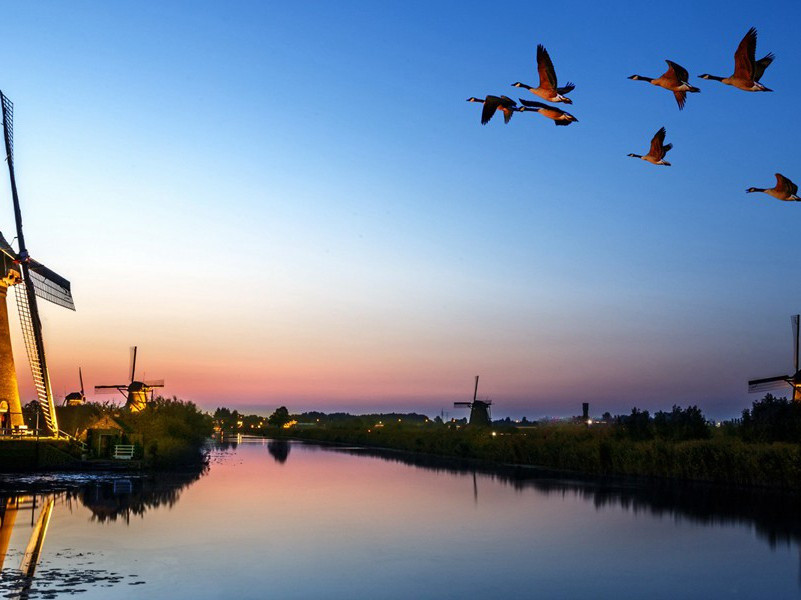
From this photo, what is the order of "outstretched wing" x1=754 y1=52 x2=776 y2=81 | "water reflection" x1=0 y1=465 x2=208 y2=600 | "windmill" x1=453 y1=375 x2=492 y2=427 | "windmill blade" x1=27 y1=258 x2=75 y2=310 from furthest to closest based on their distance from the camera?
1. "windmill" x1=453 y1=375 x2=492 y2=427
2. "windmill blade" x1=27 y1=258 x2=75 y2=310
3. "water reflection" x1=0 y1=465 x2=208 y2=600
4. "outstretched wing" x1=754 y1=52 x2=776 y2=81

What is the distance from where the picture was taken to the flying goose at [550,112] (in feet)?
28.5

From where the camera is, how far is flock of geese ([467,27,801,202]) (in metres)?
8.13

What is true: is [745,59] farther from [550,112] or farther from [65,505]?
[65,505]

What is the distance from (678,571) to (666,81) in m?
10.8

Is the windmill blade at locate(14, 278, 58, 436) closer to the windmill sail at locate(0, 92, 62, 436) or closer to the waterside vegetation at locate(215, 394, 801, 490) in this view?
the windmill sail at locate(0, 92, 62, 436)

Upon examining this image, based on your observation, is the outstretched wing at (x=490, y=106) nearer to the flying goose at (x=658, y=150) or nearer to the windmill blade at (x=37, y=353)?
the flying goose at (x=658, y=150)

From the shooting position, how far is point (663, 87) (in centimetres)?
876

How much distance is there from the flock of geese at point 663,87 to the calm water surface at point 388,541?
777 cm

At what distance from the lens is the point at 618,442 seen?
127ft

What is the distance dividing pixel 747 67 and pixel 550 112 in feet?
6.68

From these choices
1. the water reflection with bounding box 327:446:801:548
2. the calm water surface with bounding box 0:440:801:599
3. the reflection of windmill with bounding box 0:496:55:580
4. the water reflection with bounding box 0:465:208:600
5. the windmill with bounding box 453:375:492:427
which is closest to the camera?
the water reflection with bounding box 0:465:208:600

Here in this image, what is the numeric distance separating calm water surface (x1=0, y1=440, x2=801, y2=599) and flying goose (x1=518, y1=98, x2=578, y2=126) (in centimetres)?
838

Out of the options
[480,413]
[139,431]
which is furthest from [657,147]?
[480,413]

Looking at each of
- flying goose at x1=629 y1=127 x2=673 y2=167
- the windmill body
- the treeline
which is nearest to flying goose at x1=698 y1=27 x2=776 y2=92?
flying goose at x1=629 y1=127 x2=673 y2=167
